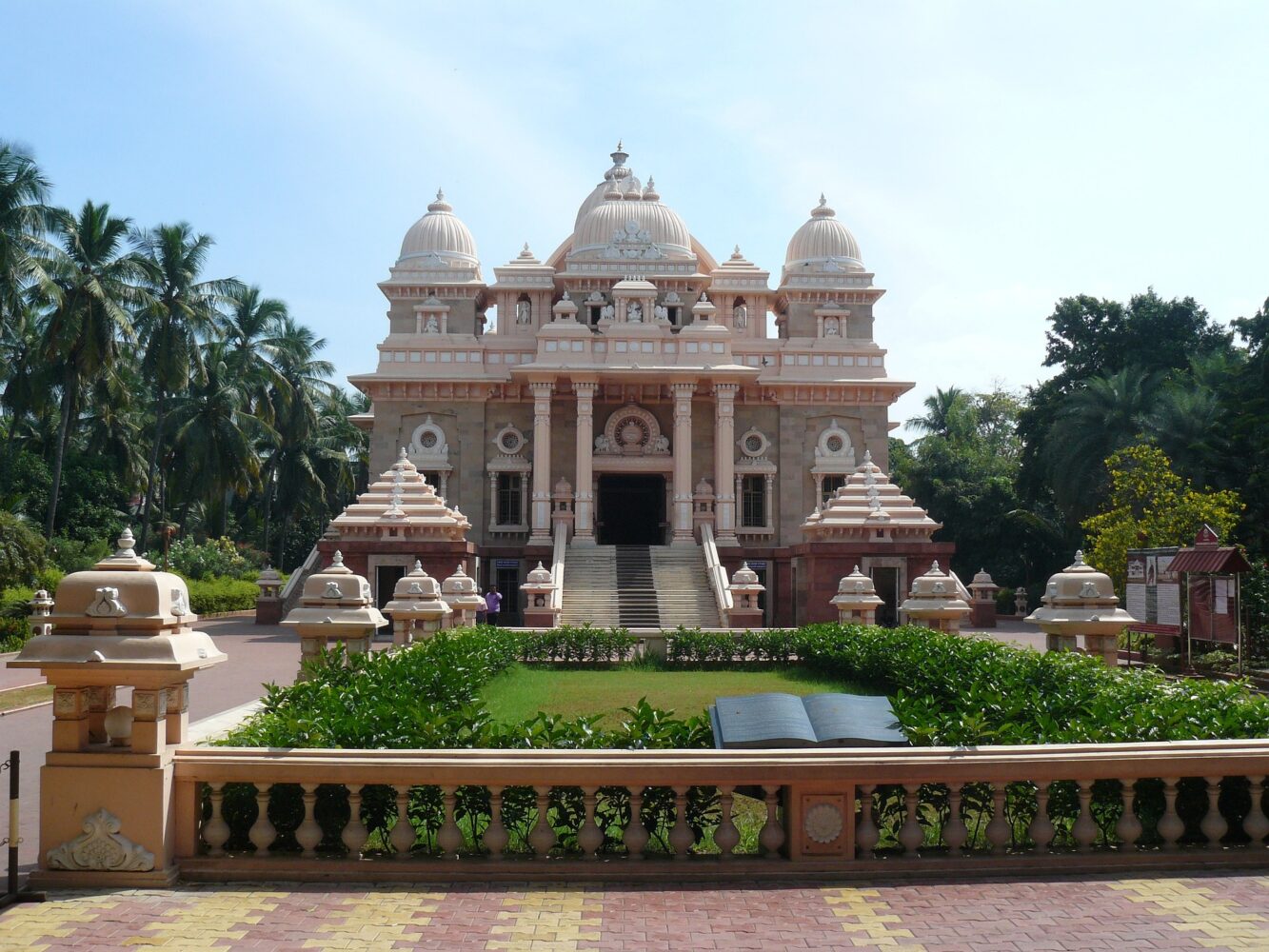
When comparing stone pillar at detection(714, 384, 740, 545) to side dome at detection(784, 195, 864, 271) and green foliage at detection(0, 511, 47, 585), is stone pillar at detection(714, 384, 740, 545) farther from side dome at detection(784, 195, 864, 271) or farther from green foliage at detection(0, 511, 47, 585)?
green foliage at detection(0, 511, 47, 585)

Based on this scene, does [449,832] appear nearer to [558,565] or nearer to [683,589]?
[683,589]

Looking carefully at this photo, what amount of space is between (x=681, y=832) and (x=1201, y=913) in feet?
9.27

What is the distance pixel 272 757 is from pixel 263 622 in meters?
32.0

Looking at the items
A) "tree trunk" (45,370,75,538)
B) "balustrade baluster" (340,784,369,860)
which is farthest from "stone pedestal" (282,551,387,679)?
"tree trunk" (45,370,75,538)

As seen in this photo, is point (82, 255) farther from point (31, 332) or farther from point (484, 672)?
point (484, 672)

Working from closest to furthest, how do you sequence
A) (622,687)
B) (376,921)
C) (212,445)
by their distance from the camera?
(376,921), (622,687), (212,445)

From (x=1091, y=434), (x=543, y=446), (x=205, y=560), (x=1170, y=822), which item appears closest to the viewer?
(x=1170, y=822)

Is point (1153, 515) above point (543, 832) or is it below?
above

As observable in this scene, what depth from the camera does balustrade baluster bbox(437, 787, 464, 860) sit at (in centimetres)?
718

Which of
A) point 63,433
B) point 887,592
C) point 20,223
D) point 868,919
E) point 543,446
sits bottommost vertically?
point 868,919

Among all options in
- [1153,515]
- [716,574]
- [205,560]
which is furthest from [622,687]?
[205,560]

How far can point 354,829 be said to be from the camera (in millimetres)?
7152

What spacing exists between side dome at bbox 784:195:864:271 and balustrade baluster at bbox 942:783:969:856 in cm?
3644

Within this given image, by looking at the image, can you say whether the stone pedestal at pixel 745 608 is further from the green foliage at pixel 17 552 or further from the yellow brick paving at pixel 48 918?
the yellow brick paving at pixel 48 918
